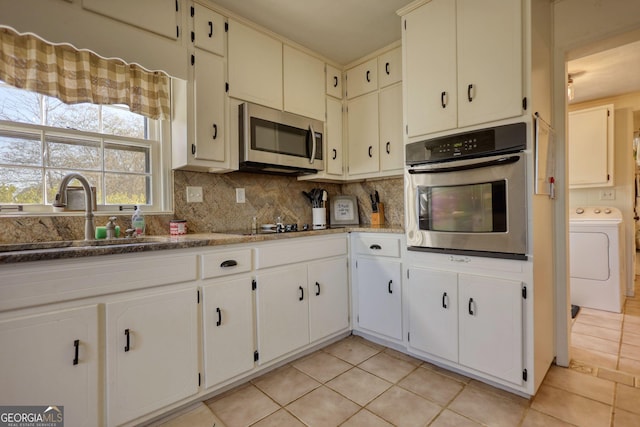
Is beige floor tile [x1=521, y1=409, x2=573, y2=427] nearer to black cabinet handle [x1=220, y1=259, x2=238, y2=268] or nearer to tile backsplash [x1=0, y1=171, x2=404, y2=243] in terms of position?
tile backsplash [x1=0, y1=171, x2=404, y2=243]

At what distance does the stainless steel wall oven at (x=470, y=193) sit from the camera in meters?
1.67

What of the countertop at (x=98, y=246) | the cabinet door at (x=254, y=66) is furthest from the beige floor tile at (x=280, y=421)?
the cabinet door at (x=254, y=66)

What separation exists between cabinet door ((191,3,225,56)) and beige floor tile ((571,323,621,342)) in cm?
370

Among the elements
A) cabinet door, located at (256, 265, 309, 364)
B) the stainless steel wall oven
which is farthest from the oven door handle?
cabinet door, located at (256, 265, 309, 364)

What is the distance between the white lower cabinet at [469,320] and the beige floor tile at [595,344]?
1.19 metres

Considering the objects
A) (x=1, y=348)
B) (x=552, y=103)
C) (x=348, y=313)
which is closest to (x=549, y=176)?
(x=552, y=103)

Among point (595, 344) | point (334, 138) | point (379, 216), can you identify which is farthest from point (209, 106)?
point (595, 344)

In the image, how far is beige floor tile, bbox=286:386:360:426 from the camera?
1.56 meters

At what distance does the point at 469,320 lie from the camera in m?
1.86

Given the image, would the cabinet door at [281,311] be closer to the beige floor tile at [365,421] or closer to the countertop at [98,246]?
the countertop at [98,246]

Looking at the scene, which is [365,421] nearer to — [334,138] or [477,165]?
[477,165]

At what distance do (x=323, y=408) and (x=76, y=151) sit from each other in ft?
6.90

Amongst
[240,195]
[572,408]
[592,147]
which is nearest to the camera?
[572,408]

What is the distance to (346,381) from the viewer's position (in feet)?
6.25
